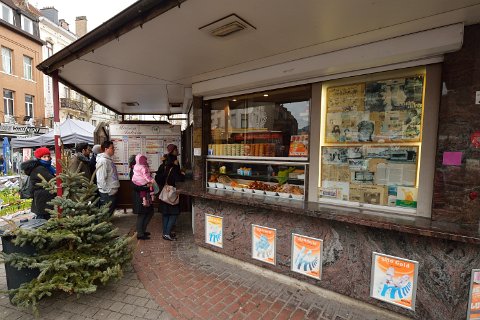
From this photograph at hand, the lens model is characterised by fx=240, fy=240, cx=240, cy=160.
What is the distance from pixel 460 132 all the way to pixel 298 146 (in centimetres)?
191

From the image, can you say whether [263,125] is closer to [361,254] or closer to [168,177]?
[168,177]

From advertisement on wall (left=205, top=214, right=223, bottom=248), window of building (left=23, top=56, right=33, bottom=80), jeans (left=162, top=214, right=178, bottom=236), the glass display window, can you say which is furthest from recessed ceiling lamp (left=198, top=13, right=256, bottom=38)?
window of building (left=23, top=56, right=33, bottom=80)

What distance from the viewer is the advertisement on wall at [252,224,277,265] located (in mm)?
3646

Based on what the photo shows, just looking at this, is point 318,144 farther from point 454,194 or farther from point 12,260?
point 12,260

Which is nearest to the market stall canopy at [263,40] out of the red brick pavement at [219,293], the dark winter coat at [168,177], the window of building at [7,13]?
the dark winter coat at [168,177]

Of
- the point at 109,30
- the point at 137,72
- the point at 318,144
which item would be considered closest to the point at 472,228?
the point at 318,144

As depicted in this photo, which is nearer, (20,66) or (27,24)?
(20,66)

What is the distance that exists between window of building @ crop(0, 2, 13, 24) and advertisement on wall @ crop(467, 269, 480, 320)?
28759mm

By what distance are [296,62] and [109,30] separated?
239 centimetres

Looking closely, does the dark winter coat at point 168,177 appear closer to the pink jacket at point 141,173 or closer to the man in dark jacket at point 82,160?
the pink jacket at point 141,173

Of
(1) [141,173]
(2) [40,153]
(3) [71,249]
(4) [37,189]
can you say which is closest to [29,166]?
(2) [40,153]

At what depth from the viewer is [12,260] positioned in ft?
9.63

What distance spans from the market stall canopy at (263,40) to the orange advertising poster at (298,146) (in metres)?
0.89

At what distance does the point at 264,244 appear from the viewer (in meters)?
3.73
